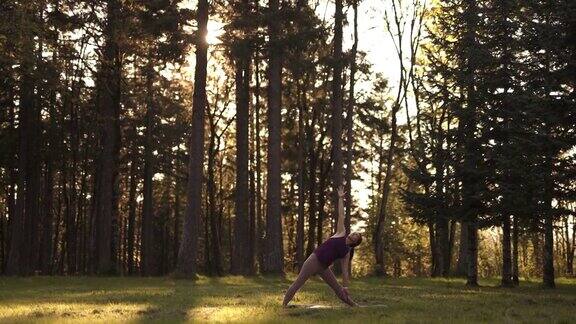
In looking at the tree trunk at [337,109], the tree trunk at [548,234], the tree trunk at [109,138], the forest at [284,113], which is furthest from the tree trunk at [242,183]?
the tree trunk at [548,234]

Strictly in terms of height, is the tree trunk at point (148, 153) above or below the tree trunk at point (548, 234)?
above

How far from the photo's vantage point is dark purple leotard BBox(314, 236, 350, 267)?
11664 mm

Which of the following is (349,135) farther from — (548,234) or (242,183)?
(548,234)

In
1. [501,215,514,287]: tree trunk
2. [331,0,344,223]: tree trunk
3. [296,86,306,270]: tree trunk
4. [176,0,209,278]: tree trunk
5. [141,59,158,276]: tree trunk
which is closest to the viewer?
[501,215,514,287]: tree trunk

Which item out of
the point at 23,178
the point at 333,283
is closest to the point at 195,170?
the point at 23,178

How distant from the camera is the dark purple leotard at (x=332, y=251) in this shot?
11664 millimetres

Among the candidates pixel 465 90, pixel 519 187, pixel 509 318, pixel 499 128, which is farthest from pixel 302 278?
pixel 465 90

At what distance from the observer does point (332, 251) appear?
38.3 ft

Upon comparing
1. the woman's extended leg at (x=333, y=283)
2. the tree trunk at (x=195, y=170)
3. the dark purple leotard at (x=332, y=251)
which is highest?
the tree trunk at (x=195, y=170)

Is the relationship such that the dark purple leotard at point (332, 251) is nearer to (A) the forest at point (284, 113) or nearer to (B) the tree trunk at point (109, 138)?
(A) the forest at point (284, 113)

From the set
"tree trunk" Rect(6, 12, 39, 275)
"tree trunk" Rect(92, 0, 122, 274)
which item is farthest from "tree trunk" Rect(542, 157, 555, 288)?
"tree trunk" Rect(6, 12, 39, 275)

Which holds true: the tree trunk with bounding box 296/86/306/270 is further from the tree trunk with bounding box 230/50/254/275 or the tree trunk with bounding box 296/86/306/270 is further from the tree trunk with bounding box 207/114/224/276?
the tree trunk with bounding box 207/114/224/276

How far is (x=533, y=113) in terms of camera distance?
16.8 metres

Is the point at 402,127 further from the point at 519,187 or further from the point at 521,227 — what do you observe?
the point at 519,187
